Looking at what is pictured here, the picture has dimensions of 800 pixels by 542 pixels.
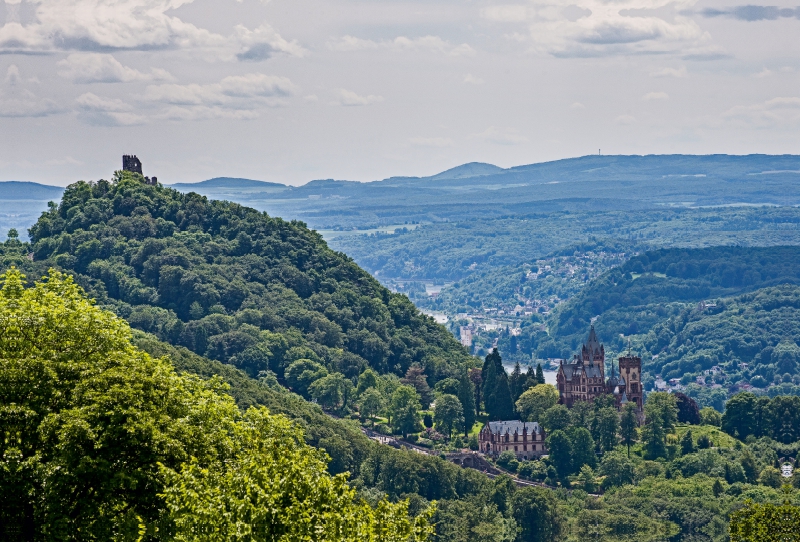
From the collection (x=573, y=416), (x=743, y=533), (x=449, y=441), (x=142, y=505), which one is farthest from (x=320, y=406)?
(x=142, y=505)

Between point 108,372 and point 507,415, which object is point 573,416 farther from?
point 108,372

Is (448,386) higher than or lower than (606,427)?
higher

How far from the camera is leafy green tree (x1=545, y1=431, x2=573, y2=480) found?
4569 inches

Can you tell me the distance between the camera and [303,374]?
136 m

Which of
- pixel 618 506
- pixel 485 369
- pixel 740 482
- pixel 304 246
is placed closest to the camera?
pixel 618 506

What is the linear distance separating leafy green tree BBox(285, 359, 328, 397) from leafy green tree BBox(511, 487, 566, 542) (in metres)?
38.5

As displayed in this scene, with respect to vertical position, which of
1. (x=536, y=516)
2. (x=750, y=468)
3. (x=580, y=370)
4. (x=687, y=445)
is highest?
(x=580, y=370)

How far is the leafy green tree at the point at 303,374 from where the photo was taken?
447 feet

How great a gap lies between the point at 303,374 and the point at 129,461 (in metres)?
98.6

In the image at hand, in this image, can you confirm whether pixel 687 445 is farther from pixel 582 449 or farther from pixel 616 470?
pixel 582 449

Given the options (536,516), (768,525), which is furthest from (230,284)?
(768,525)

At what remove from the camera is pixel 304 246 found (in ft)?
566

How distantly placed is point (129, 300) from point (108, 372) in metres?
115

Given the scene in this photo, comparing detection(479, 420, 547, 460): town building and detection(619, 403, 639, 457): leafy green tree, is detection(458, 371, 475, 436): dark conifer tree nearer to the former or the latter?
detection(479, 420, 547, 460): town building
